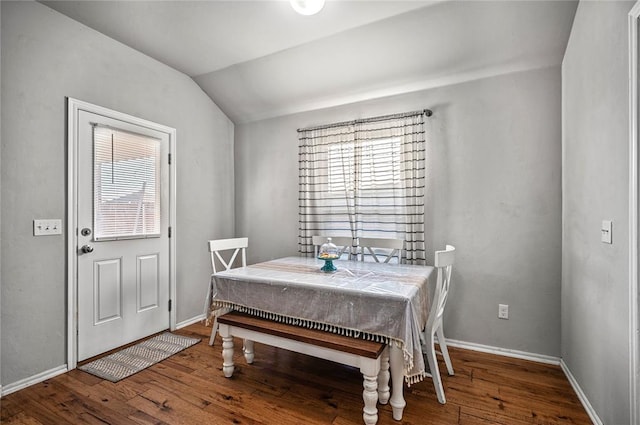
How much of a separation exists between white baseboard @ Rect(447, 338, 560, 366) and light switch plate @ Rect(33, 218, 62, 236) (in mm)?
3313

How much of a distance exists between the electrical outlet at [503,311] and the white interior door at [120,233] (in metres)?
3.13

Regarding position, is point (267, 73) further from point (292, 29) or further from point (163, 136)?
point (163, 136)

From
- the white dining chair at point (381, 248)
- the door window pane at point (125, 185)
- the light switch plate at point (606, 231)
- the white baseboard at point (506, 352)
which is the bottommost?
the white baseboard at point (506, 352)

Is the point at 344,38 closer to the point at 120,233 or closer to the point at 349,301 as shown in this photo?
the point at 349,301

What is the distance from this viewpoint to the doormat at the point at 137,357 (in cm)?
227

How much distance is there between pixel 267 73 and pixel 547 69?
249 cm

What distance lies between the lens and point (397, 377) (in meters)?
1.70

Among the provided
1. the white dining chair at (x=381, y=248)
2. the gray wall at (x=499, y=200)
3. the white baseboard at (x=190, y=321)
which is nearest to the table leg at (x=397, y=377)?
the white dining chair at (x=381, y=248)

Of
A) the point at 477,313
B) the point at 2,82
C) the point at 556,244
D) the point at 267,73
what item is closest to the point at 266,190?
the point at 267,73

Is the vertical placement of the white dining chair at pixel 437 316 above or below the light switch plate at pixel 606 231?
below

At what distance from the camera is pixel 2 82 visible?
1.99m

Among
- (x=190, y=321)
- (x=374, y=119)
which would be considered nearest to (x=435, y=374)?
(x=374, y=119)

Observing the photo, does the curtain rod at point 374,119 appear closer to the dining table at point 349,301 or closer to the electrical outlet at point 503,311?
the dining table at point 349,301

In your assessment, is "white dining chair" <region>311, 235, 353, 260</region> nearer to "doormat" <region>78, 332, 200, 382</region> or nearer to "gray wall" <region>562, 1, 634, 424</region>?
"doormat" <region>78, 332, 200, 382</region>
